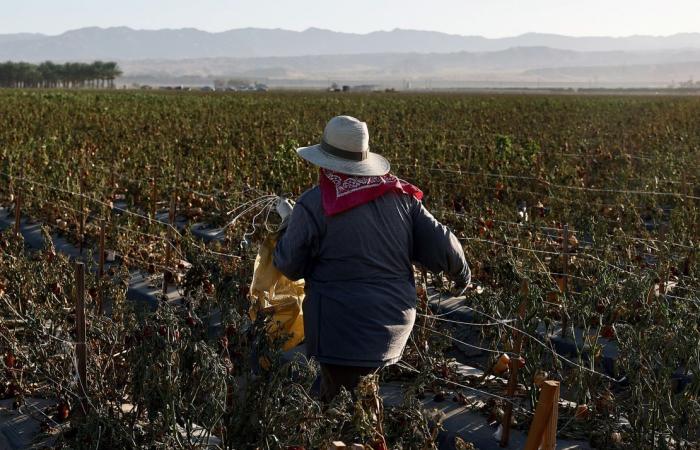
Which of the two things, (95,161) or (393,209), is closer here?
(393,209)

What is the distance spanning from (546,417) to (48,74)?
360 ft

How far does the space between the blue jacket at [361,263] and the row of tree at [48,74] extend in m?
103

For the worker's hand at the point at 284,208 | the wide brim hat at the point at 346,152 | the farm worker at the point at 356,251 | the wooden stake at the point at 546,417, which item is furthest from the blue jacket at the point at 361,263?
the wooden stake at the point at 546,417

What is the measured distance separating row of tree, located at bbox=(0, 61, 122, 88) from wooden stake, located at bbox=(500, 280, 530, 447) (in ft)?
338

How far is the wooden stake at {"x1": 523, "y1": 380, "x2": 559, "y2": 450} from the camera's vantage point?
3213 mm

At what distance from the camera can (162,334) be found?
3.76 meters

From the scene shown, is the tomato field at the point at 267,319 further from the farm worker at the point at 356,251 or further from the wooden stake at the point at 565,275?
the farm worker at the point at 356,251

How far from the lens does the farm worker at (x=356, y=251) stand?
404 cm

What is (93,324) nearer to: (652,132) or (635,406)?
(635,406)

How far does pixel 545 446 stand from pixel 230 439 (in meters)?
1.18

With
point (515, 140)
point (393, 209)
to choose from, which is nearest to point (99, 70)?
point (515, 140)

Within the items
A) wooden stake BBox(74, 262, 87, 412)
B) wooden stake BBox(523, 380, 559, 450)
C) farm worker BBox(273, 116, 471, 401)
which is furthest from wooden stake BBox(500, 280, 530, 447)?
wooden stake BBox(74, 262, 87, 412)

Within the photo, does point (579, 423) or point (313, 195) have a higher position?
point (313, 195)

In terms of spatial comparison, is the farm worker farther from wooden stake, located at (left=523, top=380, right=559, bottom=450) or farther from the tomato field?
wooden stake, located at (left=523, top=380, right=559, bottom=450)
